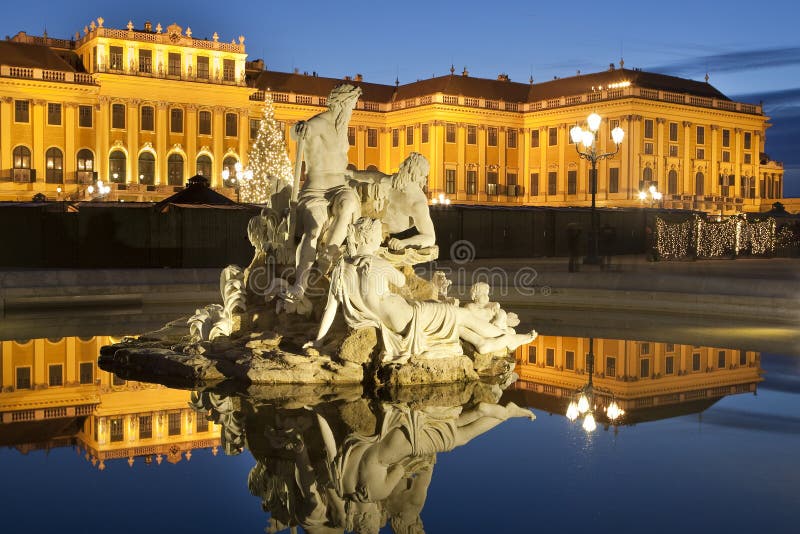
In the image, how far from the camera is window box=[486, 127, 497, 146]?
74.6 metres

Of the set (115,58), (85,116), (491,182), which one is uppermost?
(115,58)

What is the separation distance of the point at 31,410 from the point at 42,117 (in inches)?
2344

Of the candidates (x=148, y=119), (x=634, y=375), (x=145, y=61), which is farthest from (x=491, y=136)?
(x=634, y=375)

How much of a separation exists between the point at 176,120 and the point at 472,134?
2077cm

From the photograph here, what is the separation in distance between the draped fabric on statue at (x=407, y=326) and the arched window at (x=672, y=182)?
2634 inches

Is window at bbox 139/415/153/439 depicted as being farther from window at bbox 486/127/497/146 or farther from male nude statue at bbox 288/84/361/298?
window at bbox 486/127/497/146

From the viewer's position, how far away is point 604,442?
7.01 metres

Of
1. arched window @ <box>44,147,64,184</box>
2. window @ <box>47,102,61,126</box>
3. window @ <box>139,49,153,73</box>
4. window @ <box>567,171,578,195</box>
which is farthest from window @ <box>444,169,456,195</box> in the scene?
window @ <box>47,102,61,126</box>

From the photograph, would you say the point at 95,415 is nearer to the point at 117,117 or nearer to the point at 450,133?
the point at 117,117

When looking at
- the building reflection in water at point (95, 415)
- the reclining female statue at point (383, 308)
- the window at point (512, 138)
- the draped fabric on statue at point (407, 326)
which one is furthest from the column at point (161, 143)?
the draped fabric on statue at point (407, 326)

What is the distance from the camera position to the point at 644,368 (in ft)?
33.3

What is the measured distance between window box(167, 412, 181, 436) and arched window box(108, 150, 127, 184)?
59.1 m

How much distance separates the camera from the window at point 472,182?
244ft

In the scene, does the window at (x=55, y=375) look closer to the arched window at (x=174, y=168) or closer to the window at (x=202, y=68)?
the arched window at (x=174, y=168)
